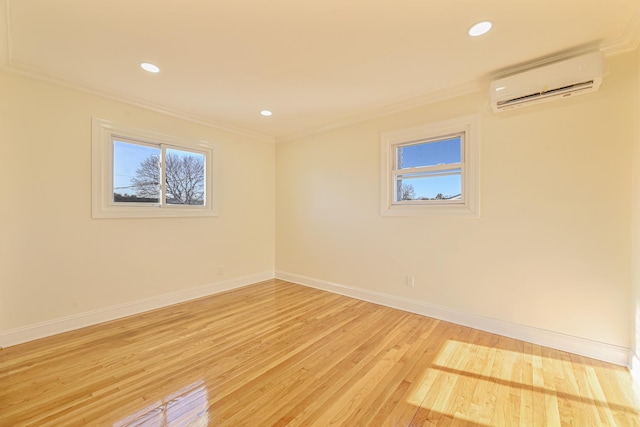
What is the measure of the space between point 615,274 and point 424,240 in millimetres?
1525

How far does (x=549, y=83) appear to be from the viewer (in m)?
2.21

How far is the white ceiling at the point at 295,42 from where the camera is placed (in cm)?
172

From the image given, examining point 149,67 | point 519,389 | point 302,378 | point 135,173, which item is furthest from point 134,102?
point 519,389

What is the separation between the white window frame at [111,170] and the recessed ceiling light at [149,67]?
3.18 feet

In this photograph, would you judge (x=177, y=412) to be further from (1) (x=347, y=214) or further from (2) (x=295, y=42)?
(1) (x=347, y=214)

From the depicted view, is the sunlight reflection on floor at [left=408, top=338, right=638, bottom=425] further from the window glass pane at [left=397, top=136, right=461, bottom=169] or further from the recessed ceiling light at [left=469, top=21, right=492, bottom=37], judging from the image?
the recessed ceiling light at [left=469, top=21, right=492, bottom=37]

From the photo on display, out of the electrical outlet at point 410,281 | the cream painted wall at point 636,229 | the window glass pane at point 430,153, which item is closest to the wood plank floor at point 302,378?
the cream painted wall at point 636,229

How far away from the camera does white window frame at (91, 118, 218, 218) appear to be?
289 centimetres

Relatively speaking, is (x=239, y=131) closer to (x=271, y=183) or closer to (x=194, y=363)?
(x=271, y=183)

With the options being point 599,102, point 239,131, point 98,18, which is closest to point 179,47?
point 98,18

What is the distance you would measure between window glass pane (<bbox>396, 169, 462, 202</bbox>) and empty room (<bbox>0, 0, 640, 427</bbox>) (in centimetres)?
2

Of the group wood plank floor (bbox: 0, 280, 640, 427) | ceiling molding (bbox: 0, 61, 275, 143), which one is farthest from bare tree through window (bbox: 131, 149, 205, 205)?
wood plank floor (bbox: 0, 280, 640, 427)

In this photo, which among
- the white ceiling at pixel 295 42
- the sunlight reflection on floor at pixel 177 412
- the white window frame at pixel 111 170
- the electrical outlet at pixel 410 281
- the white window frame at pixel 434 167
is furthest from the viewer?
the electrical outlet at pixel 410 281

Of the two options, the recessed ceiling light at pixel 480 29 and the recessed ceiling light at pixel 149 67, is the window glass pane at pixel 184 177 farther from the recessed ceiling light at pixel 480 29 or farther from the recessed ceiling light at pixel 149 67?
the recessed ceiling light at pixel 480 29
